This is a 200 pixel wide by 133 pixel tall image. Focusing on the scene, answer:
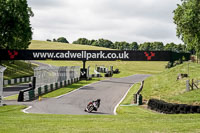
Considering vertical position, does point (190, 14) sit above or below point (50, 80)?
above

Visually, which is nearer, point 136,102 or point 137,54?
point 136,102

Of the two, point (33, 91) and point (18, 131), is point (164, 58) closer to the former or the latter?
point (33, 91)

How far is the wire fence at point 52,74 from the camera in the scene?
3173 centimetres

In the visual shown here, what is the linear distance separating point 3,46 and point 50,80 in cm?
2036

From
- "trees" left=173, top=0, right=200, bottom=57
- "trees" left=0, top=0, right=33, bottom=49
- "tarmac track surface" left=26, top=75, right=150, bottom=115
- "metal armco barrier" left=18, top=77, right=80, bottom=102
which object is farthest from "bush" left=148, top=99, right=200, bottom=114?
"trees" left=0, top=0, right=33, bottom=49

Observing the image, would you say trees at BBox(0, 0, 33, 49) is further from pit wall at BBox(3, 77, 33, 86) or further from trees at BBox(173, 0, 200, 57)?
trees at BBox(173, 0, 200, 57)

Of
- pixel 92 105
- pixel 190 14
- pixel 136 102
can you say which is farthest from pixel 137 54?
pixel 92 105

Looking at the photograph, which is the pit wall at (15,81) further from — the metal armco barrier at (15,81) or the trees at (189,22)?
the trees at (189,22)

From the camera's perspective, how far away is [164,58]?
40188mm

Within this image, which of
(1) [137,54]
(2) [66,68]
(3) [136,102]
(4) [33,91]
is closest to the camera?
(3) [136,102]

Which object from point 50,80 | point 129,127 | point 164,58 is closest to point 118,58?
point 164,58

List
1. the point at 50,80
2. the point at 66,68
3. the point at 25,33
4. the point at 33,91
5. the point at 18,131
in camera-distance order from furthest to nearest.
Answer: the point at 25,33 < the point at 66,68 < the point at 50,80 < the point at 33,91 < the point at 18,131

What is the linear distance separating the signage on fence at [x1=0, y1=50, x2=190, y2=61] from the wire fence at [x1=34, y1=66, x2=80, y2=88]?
2.28m

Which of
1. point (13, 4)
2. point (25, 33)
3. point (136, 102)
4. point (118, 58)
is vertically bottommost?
point (136, 102)
